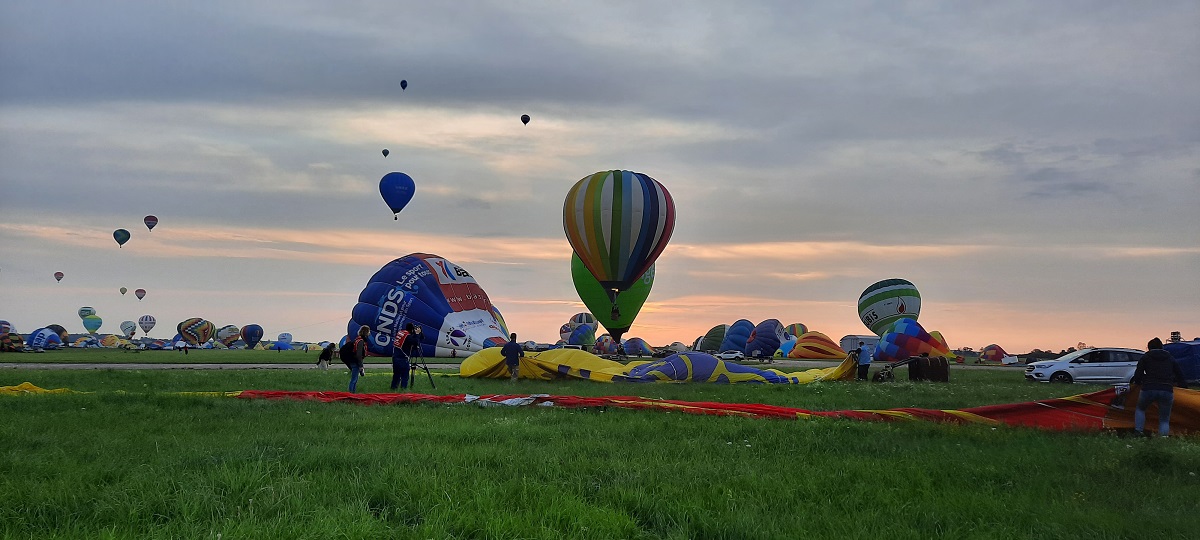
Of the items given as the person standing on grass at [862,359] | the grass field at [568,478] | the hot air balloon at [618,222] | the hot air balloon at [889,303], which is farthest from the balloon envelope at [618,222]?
the hot air balloon at [889,303]

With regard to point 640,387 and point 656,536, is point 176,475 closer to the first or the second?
point 656,536

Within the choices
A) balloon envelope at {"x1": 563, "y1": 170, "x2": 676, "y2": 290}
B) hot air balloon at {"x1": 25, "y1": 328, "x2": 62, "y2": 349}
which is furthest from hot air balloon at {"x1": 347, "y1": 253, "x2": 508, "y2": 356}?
hot air balloon at {"x1": 25, "y1": 328, "x2": 62, "y2": 349}

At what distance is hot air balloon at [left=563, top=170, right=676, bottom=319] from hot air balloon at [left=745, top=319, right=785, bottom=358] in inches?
1517

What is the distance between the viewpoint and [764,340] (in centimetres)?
7306

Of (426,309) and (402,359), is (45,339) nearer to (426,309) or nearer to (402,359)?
(426,309)

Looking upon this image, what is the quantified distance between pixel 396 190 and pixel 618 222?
14.5 m

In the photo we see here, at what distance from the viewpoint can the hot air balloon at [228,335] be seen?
115 m

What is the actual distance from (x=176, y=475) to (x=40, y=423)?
5.04 metres

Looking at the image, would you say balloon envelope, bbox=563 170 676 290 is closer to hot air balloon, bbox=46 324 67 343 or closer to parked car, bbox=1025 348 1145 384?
parked car, bbox=1025 348 1145 384

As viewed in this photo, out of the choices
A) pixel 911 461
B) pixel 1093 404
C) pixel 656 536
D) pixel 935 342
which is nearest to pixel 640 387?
pixel 1093 404

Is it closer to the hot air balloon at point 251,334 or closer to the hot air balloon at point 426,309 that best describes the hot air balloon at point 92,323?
the hot air balloon at point 251,334

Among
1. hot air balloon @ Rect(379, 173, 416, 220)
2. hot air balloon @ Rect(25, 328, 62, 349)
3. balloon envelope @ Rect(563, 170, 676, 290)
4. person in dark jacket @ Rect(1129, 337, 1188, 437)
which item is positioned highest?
hot air balloon @ Rect(379, 173, 416, 220)

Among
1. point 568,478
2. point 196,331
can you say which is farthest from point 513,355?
point 196,331

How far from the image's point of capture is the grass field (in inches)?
206
